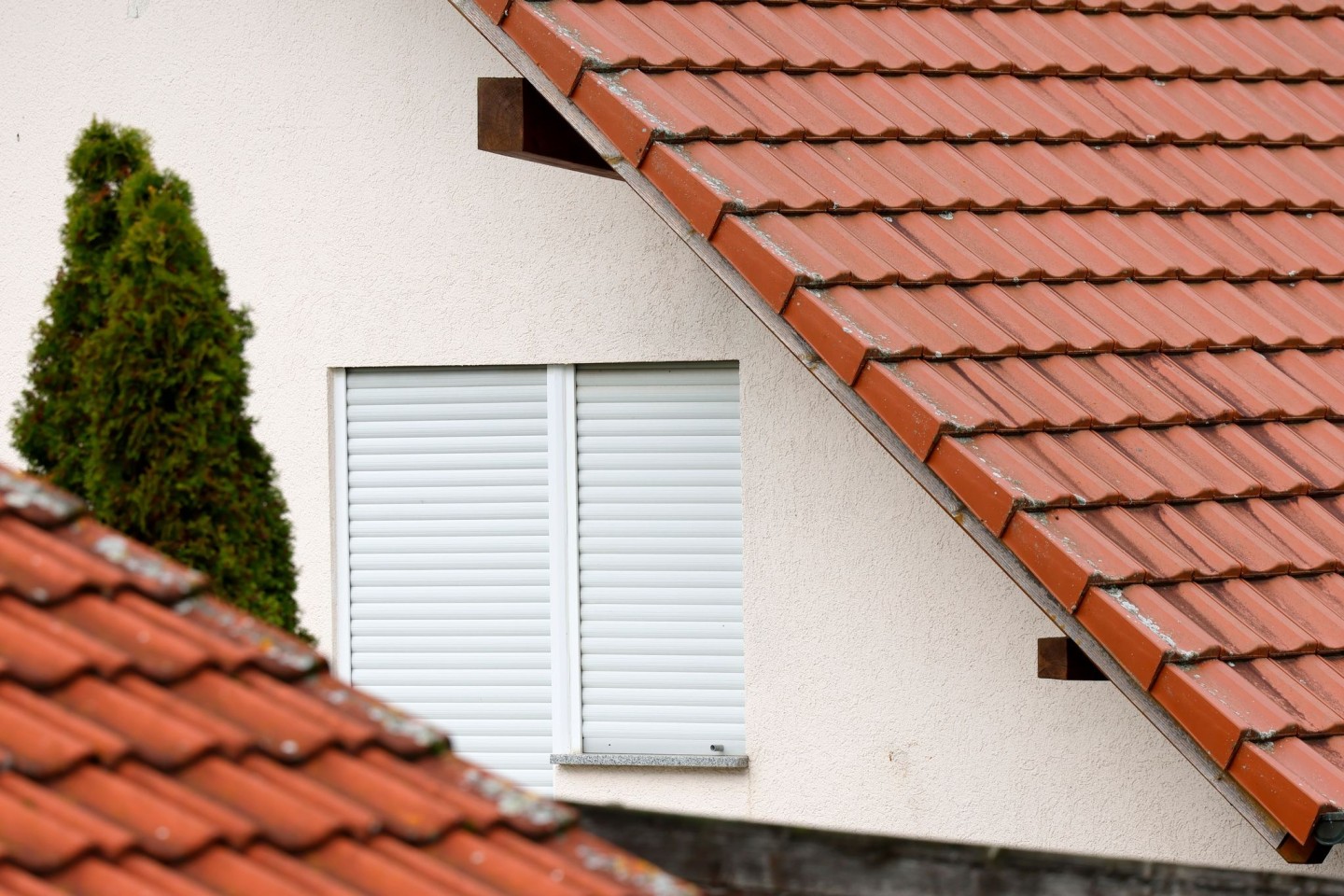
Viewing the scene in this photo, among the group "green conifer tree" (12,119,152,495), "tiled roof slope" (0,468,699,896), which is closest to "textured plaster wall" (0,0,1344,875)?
"green conifer tree" (12,119,152,495)

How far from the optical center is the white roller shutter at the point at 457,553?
595 centimetres

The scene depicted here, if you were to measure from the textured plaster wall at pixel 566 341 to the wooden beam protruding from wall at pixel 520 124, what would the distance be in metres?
0.75

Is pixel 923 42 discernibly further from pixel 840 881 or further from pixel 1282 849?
pixel 840 881

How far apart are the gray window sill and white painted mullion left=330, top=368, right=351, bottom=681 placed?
0.85 m

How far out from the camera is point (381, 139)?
607cm

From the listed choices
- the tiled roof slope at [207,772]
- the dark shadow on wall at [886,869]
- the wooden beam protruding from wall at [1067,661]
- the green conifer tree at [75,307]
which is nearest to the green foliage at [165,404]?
the green conifer tree at [75,307]

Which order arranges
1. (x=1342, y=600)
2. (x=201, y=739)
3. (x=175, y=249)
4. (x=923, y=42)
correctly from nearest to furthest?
(x=201, y=739) → (x=175, y=249) → (x=1342, y=600) → (x=923, y=42)

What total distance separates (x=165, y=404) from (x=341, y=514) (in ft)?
7.87

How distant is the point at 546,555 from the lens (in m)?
5.93

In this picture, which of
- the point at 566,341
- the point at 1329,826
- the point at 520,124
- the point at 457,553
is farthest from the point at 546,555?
the point at 1329,826

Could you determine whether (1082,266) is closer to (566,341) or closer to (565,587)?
(566,341)

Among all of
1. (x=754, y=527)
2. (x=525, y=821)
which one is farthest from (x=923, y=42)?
(x=525, y=821)

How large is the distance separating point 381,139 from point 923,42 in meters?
1.92

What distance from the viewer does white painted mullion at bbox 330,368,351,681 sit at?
608cm
